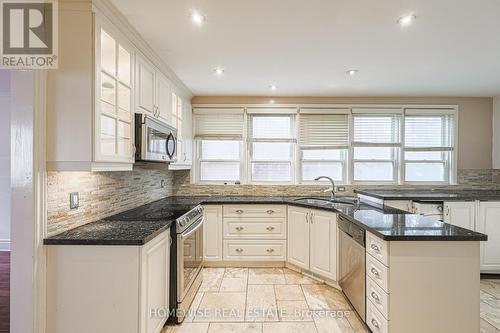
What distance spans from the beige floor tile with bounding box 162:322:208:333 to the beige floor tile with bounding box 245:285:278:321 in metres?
0.40

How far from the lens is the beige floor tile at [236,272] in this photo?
346 cm

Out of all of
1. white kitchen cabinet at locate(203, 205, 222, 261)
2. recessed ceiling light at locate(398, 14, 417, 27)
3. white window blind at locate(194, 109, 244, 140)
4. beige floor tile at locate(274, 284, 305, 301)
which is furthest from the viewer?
white window blind at locate(194, 109, 244, 140)

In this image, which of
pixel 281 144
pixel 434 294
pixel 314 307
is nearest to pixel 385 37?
pixel 434 294

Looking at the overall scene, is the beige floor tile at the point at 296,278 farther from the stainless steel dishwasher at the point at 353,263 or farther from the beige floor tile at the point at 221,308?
the beige floor tile at the point at 221,308

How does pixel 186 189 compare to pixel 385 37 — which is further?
pixel 186 189

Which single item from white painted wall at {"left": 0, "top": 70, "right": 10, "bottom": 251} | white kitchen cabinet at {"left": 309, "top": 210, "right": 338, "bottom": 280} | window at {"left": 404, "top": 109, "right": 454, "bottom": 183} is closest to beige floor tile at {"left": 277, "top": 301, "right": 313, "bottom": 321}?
white kitchen cabinet at {"left": 309, "top": 210, "right": 338, "bottom": 280}

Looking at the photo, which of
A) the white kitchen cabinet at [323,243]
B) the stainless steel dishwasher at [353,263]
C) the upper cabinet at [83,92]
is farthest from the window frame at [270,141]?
the upper cabinet at [83,92]

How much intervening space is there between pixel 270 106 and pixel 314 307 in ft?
9.34

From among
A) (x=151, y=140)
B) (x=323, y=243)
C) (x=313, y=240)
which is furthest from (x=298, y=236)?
(x=151, y=140)

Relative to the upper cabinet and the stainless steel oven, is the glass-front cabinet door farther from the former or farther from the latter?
the stainless steel oven

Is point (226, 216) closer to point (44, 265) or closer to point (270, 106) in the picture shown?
point (270, 106)

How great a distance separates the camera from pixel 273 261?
3742 mm

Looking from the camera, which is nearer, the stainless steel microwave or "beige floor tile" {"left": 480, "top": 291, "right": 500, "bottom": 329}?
the stainless steel microwave

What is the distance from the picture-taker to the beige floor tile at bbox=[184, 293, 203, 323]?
247cm
